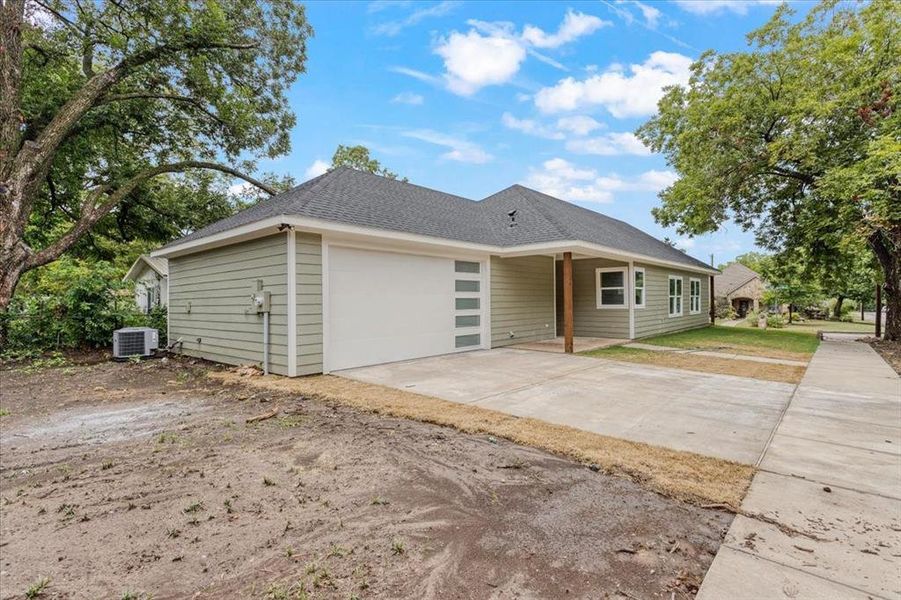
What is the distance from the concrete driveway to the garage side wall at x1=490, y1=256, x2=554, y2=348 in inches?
92.4

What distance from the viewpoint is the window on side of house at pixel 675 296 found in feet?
49.0

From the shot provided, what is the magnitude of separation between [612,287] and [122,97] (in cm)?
1444

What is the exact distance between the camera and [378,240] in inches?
303

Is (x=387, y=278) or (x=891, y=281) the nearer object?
(x=387, y=278)

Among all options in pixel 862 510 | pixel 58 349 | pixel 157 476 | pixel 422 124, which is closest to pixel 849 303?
pixel 422 124

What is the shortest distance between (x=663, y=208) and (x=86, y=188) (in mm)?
20434

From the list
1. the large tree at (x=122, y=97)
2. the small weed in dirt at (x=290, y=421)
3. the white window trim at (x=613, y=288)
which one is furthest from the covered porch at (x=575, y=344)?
the large tree at (x=122, y=97)

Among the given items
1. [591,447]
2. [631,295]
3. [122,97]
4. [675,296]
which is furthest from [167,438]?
[675,296]

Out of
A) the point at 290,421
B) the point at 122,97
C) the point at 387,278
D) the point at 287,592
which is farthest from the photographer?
the point at 122,97

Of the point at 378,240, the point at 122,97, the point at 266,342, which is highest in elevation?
the point at 122,97

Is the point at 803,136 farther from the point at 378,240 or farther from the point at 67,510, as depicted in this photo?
the point at 67,510

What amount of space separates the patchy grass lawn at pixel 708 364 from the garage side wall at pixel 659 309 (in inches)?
128

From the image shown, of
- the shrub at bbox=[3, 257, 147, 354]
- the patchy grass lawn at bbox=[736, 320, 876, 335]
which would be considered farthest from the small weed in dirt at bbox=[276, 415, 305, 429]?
the patchy grass lawn at bbox=[736, 320, 876, 335]

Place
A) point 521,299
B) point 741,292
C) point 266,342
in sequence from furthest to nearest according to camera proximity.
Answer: point 741,292, point 521,299, point 266,342
